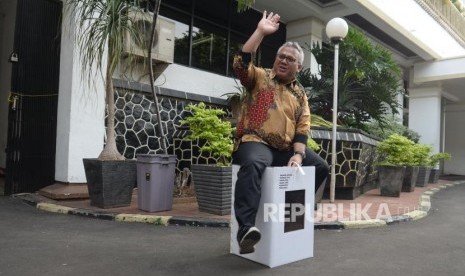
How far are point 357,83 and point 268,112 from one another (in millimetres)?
5538

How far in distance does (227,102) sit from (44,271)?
20.4 feet

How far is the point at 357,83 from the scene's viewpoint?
25.8ft

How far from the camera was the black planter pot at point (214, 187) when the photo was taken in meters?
4.52

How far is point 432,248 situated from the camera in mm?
3500

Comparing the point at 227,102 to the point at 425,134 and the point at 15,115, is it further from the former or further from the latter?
the point at 425,134

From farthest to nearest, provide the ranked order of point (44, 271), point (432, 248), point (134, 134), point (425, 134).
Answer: point (425, 134) → point (134, 134) → point (432, 248) → point (44, 271)

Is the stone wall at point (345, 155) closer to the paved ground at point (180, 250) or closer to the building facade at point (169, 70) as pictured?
the paved ground at point (180, 250)

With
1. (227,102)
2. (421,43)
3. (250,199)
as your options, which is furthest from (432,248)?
(421,43)

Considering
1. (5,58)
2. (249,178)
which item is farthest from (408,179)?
(5,58)

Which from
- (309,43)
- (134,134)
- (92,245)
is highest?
(309,43)

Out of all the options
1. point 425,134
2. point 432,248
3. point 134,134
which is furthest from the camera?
point 425,134

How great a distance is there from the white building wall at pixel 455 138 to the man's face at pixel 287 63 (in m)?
18.6

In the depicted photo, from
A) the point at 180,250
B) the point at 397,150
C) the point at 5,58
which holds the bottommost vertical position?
the point at 180,250

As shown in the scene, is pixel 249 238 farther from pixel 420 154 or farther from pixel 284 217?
pixel 420 154
